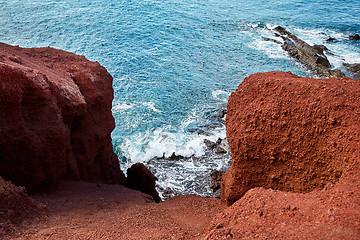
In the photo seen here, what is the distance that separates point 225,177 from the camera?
8.39m

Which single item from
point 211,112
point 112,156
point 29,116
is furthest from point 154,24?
point 29,116

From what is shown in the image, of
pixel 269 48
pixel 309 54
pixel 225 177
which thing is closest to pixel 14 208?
pixel 225 177

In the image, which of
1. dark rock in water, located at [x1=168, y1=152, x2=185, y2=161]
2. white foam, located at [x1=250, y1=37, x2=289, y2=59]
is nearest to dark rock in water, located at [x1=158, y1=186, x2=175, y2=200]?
dark rock in water, located at [x1=168, y1=152, x2=185, y2=161]

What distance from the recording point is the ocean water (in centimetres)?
1662

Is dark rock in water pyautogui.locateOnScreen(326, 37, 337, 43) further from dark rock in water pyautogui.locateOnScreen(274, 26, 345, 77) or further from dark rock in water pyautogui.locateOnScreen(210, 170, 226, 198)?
dark rock in water pyautogui.locateOnScreen(210, 170, 226, 198)

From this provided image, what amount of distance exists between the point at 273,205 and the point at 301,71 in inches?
823

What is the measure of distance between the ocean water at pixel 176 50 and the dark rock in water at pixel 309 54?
0.88 metres

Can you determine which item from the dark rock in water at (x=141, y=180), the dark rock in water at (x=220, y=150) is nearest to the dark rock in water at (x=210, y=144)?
the dark rock in water at (x=220, y=150)

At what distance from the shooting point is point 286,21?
107 ft

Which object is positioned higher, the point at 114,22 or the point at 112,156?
the point at 114,22

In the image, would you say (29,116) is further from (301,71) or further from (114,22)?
(114,22)

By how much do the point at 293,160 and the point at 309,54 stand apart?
829 inches

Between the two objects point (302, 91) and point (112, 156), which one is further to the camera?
point (112, 156)

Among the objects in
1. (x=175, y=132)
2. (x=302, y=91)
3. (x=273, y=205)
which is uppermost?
(x=302, y=91)
